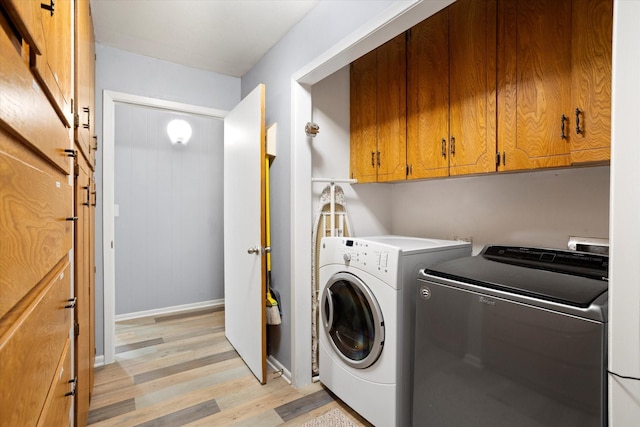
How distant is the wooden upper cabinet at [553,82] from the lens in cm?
116

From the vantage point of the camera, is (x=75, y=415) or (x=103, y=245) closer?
(x=75, y=415)

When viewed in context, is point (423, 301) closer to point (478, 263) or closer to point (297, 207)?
point (478, 263)

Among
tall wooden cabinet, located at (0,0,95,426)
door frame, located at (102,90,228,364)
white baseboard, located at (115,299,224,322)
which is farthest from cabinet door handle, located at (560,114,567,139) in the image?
white baseboard, located at (115,299,224,322)

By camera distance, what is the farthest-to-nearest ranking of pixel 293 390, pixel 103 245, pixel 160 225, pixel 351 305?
1. pixel 160 225
2. pixel 103 245
3. pixel 293 390
4. pixel 351 305

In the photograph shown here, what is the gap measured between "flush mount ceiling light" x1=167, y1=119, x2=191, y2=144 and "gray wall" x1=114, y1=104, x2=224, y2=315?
14 cm

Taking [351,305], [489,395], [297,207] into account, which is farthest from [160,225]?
[489,395]

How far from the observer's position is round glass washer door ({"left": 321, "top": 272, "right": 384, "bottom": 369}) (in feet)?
5.44

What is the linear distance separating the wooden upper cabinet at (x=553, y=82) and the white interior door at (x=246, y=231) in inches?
54.9

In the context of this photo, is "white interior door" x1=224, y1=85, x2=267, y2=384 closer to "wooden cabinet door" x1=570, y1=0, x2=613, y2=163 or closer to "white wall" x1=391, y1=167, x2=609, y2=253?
"white wall" x1=391, y1=167, x2=609, y2=253

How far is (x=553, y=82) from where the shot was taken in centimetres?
132

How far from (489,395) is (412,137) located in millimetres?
1386

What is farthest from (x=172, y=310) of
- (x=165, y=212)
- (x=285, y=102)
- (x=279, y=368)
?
(x=285, y=102)

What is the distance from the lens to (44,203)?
2.09 feet

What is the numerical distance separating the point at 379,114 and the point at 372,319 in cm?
135
